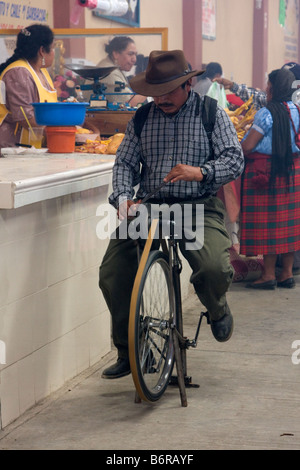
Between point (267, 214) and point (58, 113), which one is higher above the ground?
point (58, 113)

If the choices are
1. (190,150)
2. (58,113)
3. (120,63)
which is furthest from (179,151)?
(120,63)

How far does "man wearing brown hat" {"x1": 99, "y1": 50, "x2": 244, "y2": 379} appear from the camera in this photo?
3781mm

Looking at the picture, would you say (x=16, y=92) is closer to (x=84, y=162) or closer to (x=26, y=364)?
(x=84, y=162)

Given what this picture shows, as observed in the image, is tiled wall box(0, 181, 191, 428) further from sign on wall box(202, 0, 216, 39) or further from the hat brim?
sign on wall box(202, 0, 216, 39)

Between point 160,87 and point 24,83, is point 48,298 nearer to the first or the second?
point 160,87

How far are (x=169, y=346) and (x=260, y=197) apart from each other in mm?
2848

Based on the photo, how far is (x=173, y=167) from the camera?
3.77m

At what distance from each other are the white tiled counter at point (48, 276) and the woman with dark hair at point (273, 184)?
78.7 inches

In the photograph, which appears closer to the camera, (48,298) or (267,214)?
(48,298)

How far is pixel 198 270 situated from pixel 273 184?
2.84 meters

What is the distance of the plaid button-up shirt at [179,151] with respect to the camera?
3.83 meters

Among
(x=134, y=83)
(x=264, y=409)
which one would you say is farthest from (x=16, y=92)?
(x=264, y=409)

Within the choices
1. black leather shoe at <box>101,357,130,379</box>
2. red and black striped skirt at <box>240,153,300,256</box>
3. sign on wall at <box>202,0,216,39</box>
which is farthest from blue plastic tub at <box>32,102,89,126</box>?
sign on wall at <box>202,0,216,39</box>

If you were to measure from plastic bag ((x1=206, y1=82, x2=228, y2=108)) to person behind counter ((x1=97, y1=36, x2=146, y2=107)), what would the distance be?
0.98 m
